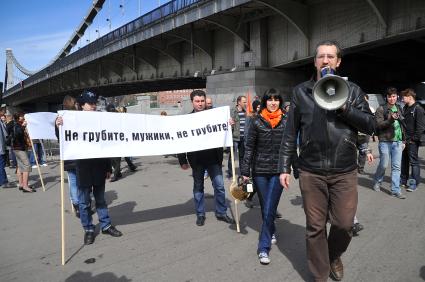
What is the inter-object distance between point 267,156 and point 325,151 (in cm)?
111

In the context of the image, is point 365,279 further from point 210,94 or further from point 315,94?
point 210,94

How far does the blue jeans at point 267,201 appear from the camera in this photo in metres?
3.99

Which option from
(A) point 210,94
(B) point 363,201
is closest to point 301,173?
(B) point 363,201

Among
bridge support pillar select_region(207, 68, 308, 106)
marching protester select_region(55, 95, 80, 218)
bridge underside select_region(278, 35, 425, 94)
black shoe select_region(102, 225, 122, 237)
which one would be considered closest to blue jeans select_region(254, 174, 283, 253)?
black shoe select_region(102, 225, 122, 237)

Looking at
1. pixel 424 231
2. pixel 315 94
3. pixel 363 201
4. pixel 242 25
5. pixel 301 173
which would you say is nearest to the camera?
pixel 315 94

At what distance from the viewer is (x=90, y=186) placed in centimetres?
491

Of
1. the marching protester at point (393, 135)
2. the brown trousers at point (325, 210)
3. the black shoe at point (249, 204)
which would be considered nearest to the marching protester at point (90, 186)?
the black shoe at point (249, 204)

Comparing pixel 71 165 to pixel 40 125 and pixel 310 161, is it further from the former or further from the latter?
pixel 40 125

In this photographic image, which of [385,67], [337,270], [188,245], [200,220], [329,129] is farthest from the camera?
[385,67]

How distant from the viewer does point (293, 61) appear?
54.3 feet

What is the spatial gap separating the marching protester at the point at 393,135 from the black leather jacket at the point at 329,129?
3.77 metres

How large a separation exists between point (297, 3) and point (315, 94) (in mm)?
13418

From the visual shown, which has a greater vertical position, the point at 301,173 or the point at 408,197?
the point at 301,173

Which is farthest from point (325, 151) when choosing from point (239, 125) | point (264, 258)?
point (239, 125)
